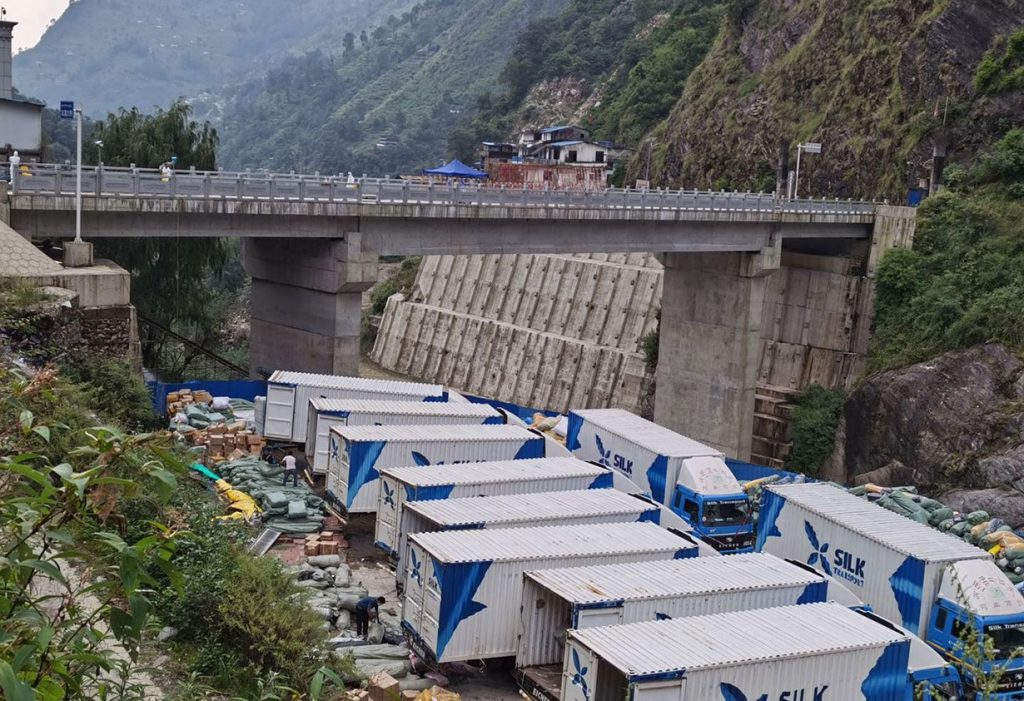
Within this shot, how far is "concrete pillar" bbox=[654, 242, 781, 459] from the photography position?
186ft

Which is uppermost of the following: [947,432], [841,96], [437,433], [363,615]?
[841,96]

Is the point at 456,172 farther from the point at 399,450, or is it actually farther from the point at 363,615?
the point at 363,615

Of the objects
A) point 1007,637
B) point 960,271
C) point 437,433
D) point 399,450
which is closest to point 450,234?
point 437,433

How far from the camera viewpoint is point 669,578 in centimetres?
2316

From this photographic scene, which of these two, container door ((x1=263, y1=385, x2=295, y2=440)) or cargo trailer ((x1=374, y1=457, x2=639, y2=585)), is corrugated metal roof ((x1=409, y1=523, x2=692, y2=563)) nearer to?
cargo trailer ((x1=374, y1=457, x2=639, y2=585))

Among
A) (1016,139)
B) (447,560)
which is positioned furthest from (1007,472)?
(447,560)

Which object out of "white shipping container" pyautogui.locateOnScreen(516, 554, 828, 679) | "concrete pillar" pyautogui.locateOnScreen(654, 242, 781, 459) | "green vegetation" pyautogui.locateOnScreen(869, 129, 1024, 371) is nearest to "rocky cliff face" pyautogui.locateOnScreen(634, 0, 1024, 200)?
"green vegetation" pyautogui.locateOnScreen(869, 129, 1024, 371)

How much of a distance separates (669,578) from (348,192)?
23591 mm

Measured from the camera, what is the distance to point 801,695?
19.9m

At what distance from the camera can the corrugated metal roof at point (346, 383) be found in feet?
122

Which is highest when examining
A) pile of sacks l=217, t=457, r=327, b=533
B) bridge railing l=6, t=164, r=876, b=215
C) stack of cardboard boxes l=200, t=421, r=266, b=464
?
bridge railing l=6, t=164, r=876, b=215

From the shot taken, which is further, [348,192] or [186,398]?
[348,192]

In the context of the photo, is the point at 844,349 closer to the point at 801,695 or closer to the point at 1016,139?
the point at 1016,139

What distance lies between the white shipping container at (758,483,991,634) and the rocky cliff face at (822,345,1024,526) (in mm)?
15481
